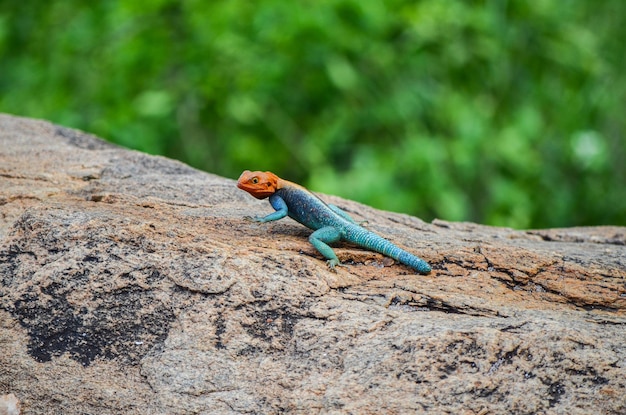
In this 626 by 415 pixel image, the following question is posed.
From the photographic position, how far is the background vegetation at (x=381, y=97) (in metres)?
6.34

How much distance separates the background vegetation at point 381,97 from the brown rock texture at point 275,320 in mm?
2540

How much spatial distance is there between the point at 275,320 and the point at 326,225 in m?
0.84

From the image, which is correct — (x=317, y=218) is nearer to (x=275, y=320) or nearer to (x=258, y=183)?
(x=258, y=183)

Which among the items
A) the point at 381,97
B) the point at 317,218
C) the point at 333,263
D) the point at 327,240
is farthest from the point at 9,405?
the point at 381,97

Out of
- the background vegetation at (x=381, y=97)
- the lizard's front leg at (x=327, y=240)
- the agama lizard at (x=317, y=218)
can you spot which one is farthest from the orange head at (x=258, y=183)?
the background vegetation at (x=381, y=97)

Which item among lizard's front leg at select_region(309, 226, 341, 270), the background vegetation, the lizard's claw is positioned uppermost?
the background vegetation

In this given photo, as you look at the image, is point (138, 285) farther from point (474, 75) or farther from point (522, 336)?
point (474, 75)

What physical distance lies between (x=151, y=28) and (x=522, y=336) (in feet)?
16.5

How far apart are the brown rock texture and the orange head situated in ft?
0.53

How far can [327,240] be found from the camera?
3.66 meters

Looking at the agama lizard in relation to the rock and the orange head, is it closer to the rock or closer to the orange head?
the orange head

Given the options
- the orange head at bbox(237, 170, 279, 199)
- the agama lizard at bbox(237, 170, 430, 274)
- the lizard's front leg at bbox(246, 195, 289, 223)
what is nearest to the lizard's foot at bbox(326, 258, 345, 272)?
the agama lizard at bbox(237, 170, 430, 274)

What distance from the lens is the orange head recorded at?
3855 millimetres

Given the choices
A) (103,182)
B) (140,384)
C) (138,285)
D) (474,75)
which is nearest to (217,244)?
(138,285)
